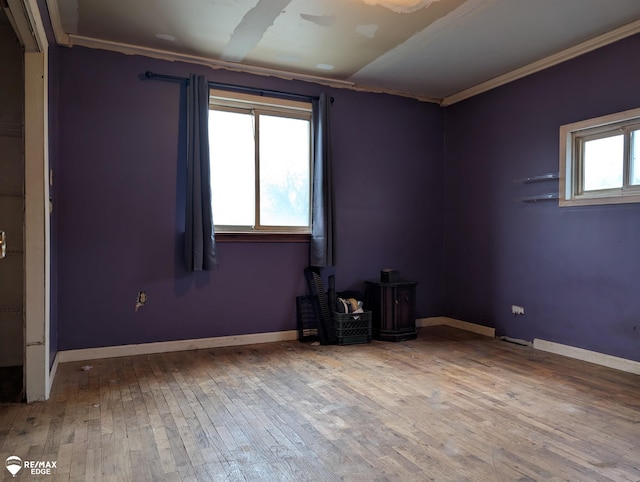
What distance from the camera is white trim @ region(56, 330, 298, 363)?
11.8 ft

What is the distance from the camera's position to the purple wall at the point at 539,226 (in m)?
3.45

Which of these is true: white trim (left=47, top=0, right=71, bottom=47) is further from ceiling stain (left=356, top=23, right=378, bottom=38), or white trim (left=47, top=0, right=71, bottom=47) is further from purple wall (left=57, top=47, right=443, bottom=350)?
ceiling stain (left=356, top=23, right=378, bottom=38)

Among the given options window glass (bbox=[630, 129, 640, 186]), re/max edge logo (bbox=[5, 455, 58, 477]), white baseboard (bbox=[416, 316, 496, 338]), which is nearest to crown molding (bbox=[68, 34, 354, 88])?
window glass (bbox=[630, 129, 640, 186])

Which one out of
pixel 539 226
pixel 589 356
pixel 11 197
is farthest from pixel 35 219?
pixel 589 356

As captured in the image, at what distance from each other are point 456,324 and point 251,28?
3671mm

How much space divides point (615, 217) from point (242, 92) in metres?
3.33

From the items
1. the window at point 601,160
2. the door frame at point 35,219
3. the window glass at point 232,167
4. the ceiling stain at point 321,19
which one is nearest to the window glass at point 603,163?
the window at point 601,160

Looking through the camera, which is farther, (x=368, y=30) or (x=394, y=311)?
(x=394, y=311)

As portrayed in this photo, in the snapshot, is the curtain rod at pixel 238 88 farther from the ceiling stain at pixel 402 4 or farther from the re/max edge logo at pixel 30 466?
the re/max edge logo at pixel 30 466

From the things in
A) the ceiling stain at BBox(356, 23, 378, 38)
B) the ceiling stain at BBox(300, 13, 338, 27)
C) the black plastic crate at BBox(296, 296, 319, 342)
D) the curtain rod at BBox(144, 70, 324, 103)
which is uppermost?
the ceiling stain at BBox(300, 13, 338, 27)

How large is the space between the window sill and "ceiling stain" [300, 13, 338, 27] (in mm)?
1890

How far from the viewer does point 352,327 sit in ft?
13.9

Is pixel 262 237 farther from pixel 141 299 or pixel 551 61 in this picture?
pixel 551 61

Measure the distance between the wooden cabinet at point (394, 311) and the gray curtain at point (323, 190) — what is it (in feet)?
2.02
